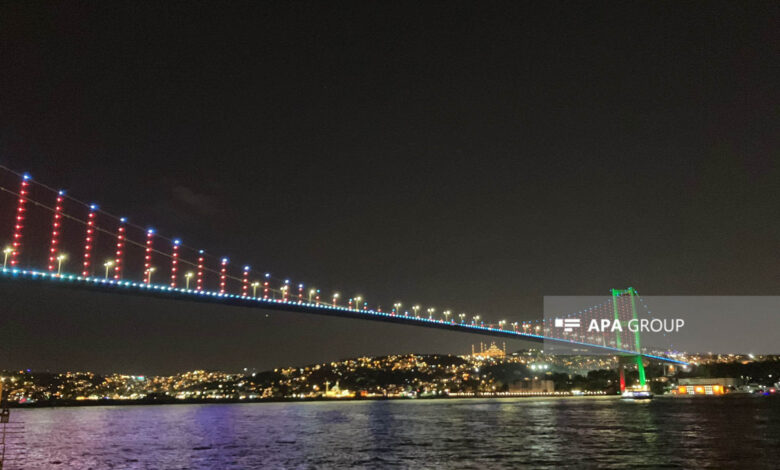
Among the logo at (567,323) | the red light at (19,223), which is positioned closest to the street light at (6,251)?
the red light at (19,223)

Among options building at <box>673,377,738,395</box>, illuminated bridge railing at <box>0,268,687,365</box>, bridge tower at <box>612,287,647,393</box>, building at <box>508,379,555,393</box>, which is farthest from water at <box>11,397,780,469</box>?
building at <box>508,379,555,393</box>

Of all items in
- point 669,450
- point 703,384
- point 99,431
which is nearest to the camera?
point 669,450

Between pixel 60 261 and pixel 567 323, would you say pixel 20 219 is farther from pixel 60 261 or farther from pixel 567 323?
pixel 567 323

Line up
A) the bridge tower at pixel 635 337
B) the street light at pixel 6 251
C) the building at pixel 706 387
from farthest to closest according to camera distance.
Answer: the building at pixel 706 387 < the bridge tower at pixel 635 337 < the street light at pixel 6 251

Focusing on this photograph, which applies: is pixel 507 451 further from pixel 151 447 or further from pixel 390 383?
pixel 390 383

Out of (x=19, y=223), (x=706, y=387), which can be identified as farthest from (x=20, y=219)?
(x=706, y=387)

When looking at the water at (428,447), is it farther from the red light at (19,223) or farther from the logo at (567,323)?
the logo at (567,323)

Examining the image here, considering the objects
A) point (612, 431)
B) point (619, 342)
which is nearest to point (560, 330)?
point (619, 342)

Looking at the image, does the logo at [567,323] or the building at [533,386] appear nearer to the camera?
the logo at [567,323]
